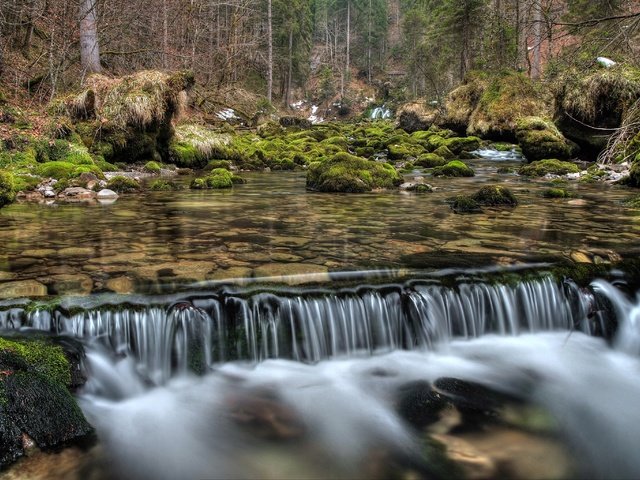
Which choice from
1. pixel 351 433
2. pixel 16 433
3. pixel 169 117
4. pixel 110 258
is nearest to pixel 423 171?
pixel 169 117

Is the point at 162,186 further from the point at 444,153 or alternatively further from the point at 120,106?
the point at 444,153

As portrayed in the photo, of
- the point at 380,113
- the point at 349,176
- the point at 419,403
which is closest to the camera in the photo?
the point at 419,403

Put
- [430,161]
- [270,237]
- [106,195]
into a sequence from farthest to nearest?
[430,161], [106,195], [270,237]

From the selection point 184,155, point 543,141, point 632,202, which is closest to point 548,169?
point 543,141

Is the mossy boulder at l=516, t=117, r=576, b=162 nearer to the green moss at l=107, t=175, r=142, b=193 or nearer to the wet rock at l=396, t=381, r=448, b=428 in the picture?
the green moss at l=107, t=175, r=142, b=193

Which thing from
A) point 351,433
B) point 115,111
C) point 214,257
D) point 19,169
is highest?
point 115,111

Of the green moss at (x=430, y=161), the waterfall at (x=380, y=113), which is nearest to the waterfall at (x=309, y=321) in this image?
the green moss at (x=430, y=161)

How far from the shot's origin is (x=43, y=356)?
9.90ft

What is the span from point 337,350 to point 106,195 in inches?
279

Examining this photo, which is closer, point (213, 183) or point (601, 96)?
point (213, 183)

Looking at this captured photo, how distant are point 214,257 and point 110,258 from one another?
986 mm

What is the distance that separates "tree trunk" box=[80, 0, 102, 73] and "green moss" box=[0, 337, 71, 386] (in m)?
12.5

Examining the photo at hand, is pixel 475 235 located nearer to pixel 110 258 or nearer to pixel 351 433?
pixel 351 433

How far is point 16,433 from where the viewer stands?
98.6 inches
